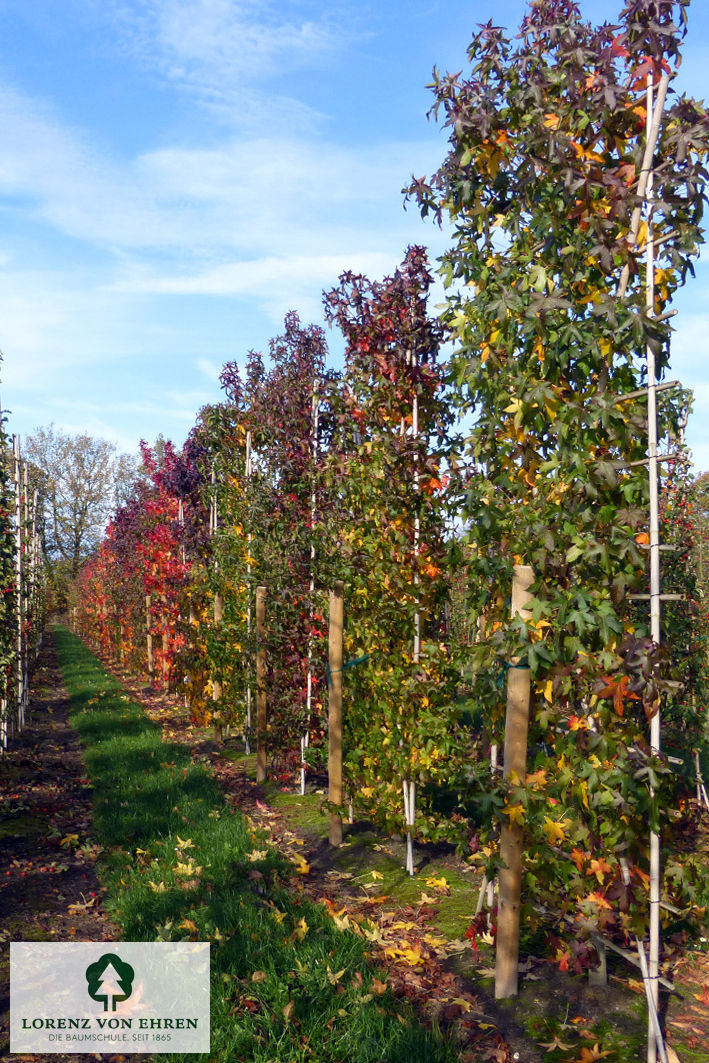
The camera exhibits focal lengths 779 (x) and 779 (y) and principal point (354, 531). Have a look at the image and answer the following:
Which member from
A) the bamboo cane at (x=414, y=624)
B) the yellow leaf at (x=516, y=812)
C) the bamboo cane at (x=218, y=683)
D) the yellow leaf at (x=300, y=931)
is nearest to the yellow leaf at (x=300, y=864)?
the bamboo cane at (x=414, y=624)

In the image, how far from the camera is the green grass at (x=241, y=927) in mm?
3336

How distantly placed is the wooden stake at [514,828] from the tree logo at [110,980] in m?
1.88

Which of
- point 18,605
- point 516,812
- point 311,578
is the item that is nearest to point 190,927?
point 516,812

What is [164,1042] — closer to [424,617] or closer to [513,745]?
[513,745]

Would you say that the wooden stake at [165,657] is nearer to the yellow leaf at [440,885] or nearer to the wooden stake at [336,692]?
the wooden stake at [336,692]

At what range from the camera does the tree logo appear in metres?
3.90

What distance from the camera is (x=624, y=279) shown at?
3.63 meters

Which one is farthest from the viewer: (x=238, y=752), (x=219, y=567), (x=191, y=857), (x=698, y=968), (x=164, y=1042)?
(x=219, y=567)

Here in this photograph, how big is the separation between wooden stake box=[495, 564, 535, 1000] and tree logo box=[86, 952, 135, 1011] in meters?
1.88

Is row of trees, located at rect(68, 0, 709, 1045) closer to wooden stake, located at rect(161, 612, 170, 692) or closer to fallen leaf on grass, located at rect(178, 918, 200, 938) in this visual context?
fallen leaf on grass, located at rect(178, 918, 200, 938)

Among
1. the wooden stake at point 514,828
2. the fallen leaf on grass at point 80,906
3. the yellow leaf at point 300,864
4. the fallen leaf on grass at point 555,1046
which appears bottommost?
the fallen leaf on grass at point 80,906

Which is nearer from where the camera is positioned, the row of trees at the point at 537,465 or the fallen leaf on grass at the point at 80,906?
the row of trees at the point at 537,465

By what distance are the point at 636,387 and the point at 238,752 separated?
7965 mm

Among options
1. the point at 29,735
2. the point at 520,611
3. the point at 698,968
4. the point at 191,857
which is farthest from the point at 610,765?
the point at 29,735
